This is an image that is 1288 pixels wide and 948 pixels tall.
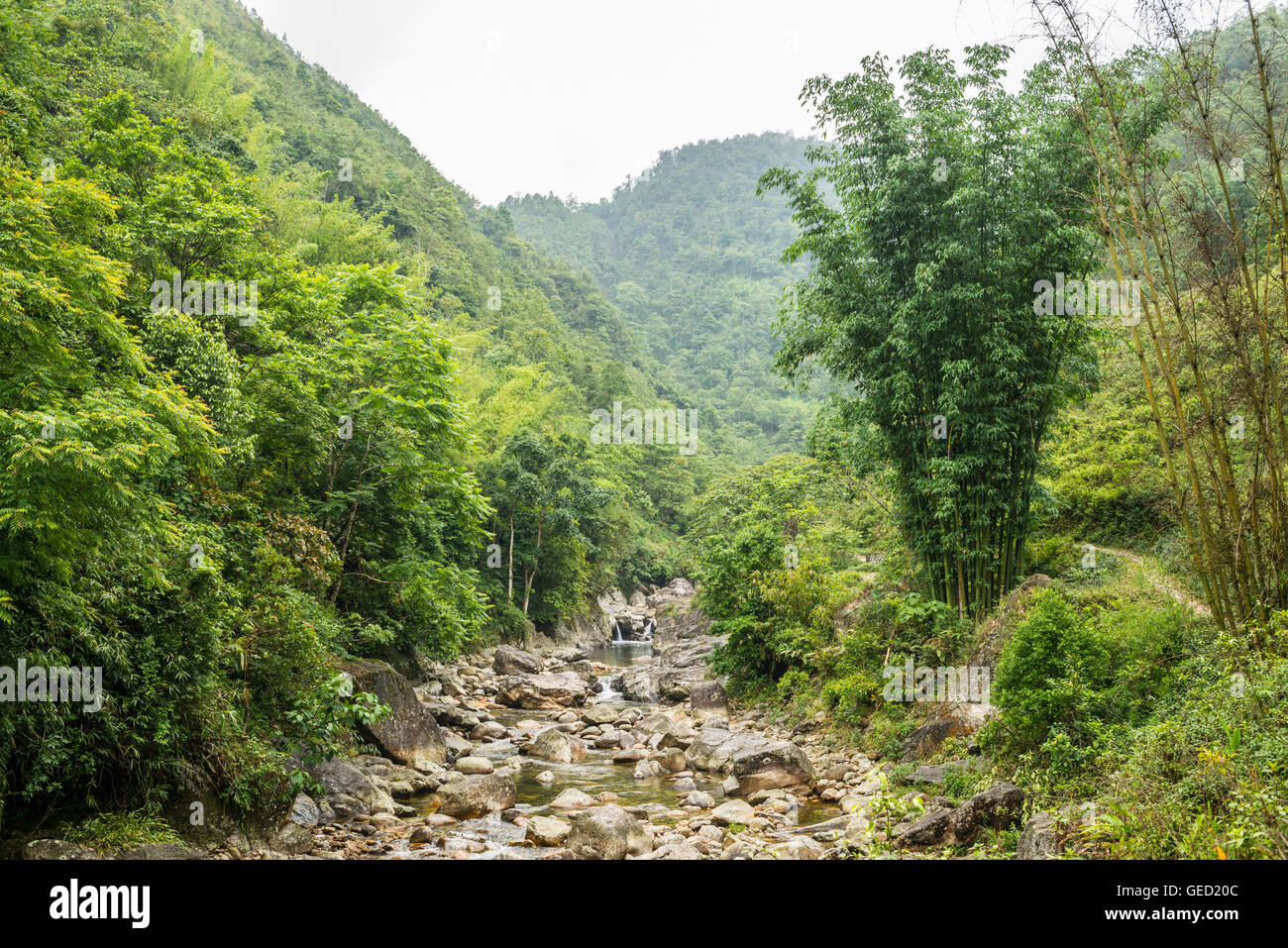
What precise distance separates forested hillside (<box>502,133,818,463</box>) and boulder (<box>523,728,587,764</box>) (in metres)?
51.3

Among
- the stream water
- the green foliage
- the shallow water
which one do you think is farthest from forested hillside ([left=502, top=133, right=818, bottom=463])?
the green foliage

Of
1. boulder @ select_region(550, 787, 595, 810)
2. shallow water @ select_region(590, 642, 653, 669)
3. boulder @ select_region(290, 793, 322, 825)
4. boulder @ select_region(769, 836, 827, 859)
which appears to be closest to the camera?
boulder @ select_region(769, 836, 827, 859)

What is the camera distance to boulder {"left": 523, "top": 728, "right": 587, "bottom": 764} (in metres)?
13.1

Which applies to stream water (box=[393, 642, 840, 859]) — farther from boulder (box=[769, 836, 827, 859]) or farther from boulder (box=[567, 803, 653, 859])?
boulder (box=[769, 836, 827, 859])

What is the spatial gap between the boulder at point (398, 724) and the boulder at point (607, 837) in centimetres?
431

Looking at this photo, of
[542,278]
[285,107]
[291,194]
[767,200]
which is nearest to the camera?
[291,194]

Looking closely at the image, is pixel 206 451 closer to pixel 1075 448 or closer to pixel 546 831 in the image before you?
pixel 546 831

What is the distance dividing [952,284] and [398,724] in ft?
35.3

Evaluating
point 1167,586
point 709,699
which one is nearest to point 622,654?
point 709,699

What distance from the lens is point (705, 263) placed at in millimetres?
112688

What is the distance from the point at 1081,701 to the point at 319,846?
787cm
